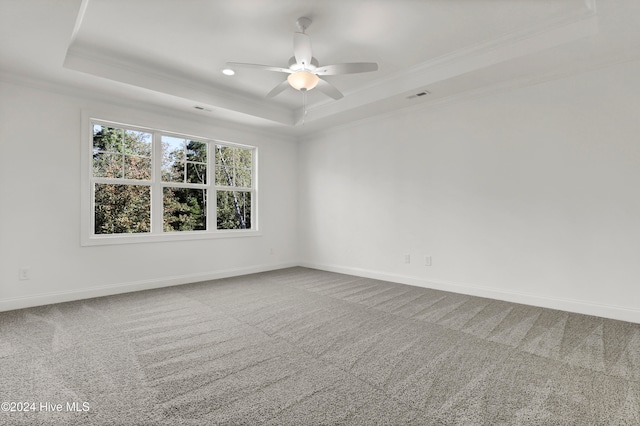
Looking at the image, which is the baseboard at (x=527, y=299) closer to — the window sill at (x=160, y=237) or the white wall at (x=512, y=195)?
the white wall at (x=512, y=195)

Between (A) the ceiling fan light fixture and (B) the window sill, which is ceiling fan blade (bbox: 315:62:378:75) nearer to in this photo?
(A) the ceiling fan light fixture

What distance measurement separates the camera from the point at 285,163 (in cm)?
610

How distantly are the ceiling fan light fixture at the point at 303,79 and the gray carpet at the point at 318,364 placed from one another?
2.27 meters

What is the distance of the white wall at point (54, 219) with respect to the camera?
11.2 feet

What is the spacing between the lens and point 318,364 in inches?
84.3

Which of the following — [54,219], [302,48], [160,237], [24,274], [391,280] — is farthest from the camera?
[391,280]

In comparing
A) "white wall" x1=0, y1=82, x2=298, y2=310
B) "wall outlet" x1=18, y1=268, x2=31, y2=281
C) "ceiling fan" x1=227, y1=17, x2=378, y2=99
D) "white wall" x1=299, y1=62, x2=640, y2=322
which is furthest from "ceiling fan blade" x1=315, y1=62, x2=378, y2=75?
"wall outlet" x1=18, y1=268, x2=31, y2=281

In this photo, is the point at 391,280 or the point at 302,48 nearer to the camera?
the point at 302,48

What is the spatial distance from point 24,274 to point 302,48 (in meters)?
3.90

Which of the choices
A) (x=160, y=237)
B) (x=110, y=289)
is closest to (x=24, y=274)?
(x=110, y=289)

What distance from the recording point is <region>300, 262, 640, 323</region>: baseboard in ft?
9.93

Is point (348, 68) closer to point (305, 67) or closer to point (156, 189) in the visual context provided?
point (305, 67)

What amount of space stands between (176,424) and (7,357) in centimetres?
171

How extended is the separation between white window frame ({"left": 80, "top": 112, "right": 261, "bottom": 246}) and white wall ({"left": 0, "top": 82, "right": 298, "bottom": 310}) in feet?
0.25
